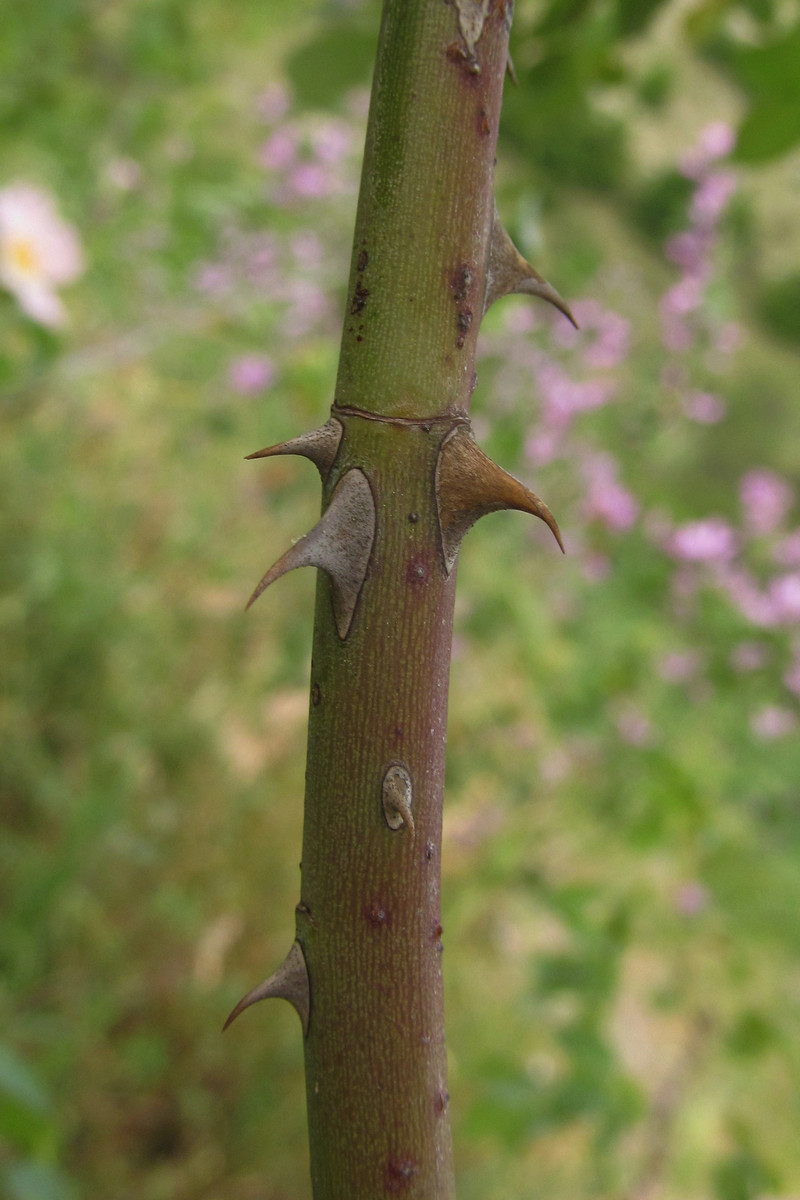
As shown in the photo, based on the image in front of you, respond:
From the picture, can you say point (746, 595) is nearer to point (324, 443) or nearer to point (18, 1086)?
point (18, 1086)

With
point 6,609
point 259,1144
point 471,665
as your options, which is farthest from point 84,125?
point 259,1144

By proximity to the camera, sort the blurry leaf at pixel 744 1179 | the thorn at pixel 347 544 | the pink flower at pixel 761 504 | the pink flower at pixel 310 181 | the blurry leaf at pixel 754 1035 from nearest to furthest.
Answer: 1. the thorn at pixel 347 544
2. the blurry leaf at pixel 744 1179
3. the blurry leaf at pixel 754 1035
4. the pink flower at pixel 310 181
5. the pink flower at pixel 761 504

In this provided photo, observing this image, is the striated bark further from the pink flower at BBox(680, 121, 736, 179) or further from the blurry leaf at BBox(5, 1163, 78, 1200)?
the pink flower at BBox(680, 121, 736, 179)

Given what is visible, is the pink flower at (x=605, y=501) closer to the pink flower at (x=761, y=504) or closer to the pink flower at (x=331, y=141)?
the pink flower at (x=761, y=504)

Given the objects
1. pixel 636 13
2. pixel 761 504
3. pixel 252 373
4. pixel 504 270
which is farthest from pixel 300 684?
pixel 504 270

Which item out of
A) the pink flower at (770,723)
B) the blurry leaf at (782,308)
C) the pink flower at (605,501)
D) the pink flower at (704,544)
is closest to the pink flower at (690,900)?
the pink flower at (770,723)
